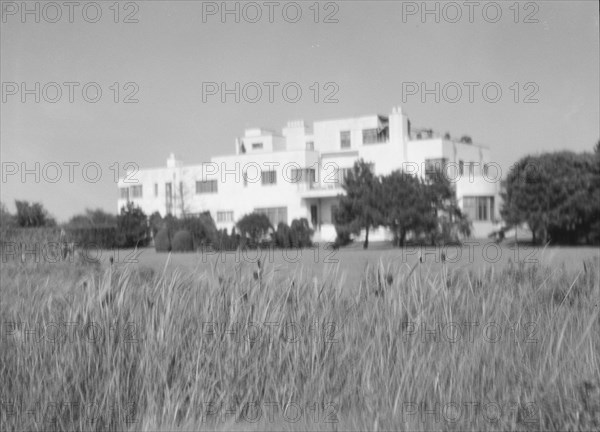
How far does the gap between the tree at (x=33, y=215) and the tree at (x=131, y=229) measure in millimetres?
3206

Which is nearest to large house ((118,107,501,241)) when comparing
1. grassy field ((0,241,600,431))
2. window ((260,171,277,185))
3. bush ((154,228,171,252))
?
window ((260,171,277,185))

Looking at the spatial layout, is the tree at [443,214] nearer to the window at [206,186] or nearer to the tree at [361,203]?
the tree at [361,203]

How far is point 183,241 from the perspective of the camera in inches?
792

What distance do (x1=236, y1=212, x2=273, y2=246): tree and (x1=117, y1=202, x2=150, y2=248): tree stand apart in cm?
292

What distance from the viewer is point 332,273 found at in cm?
621

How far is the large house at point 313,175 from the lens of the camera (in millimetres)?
23672

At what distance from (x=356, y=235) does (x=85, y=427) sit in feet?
53.1

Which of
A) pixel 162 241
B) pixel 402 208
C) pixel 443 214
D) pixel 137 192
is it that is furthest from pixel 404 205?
pixel 137 192

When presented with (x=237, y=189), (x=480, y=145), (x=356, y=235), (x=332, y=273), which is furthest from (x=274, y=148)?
(x=332, y=273)

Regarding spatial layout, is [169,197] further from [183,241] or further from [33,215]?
[33,215]

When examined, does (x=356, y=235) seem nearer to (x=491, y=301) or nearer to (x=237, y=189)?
(x=237, y=189)

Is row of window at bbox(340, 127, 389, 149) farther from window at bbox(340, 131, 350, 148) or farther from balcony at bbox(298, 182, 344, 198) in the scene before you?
balcony at bbox(298, 182, 344, 198)

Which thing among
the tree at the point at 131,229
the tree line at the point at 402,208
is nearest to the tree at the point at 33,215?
the tree at the point at 131,229

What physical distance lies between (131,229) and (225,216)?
8.54 m
